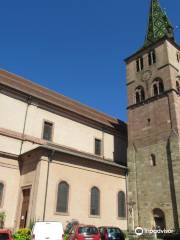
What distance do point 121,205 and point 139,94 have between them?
44.3 ft

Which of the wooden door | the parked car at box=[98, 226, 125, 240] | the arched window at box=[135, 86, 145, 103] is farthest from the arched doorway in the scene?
the arched window at box=[135, 86, 145, 103]

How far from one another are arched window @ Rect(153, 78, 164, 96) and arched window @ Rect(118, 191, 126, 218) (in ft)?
39.0

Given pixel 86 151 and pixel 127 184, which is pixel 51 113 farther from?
pixel 127 184

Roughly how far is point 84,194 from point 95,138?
8518 millimetres

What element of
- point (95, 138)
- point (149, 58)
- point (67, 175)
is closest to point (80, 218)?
point (67, 175)

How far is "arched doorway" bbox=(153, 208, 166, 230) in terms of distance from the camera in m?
25.8

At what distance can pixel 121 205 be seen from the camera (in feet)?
91.7

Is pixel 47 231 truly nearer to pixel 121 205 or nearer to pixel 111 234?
Answer: pixel 111 234

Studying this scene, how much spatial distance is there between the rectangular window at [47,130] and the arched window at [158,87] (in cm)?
1266

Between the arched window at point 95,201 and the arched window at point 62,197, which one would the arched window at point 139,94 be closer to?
the arched window at point 95,201

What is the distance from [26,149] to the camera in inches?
1003

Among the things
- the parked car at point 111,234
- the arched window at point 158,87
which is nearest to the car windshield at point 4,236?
the parked car at point 111,234

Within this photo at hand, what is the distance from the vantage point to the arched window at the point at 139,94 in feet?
109

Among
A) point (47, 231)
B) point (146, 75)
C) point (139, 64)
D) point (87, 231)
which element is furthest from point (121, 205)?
point (139, 64)
